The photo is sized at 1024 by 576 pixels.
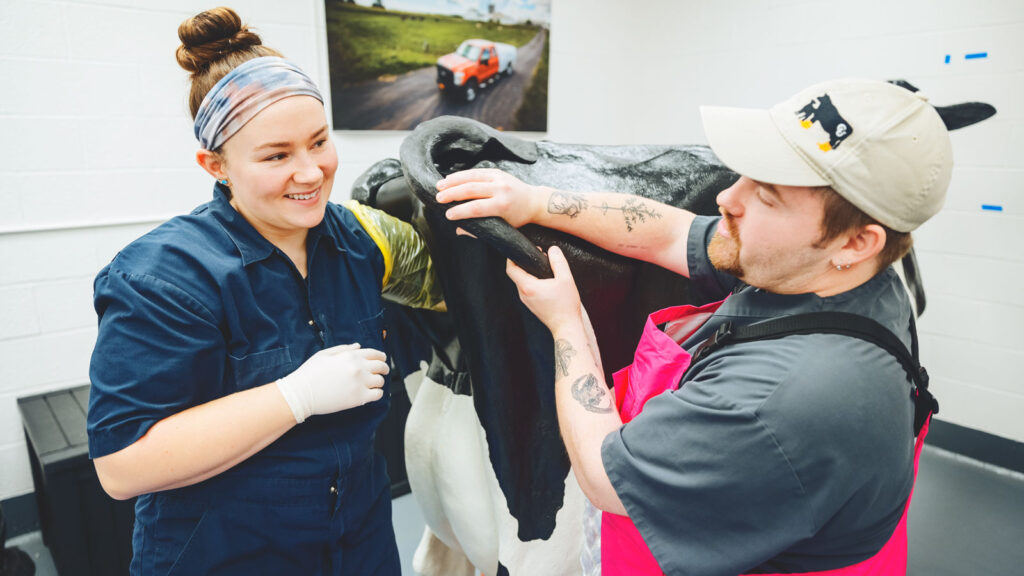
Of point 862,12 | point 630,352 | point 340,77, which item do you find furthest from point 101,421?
point 862,12

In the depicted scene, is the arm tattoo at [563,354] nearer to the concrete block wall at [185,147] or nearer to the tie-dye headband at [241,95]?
the tie-dye headband at [241,95]

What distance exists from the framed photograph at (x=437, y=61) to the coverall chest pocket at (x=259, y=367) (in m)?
2.06

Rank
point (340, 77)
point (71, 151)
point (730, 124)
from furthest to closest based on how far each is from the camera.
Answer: point (340, 77)
point (71, 151)
point (730, 124)

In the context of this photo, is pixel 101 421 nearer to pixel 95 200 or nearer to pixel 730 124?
pixel 730 124

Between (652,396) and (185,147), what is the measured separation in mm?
2213

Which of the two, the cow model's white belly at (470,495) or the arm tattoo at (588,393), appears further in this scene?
the cow model's white belly at (470,495)

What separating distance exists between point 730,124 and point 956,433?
271 cm

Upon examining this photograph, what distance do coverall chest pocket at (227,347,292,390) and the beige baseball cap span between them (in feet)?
2.43

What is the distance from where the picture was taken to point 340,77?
2.70 metres

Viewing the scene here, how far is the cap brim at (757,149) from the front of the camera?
766mm

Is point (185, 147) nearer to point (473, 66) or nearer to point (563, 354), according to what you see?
point (473, 66)

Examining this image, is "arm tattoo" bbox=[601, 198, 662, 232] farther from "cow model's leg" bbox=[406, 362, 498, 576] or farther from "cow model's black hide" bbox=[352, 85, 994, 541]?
"cow model's leg" bbox=[406, 362, 498, 576]

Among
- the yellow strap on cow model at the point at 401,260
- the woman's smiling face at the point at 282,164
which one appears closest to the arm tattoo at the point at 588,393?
the yellow strap on cow model at the point at 401,260

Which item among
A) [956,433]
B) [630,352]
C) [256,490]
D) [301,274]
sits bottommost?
[956,433]
